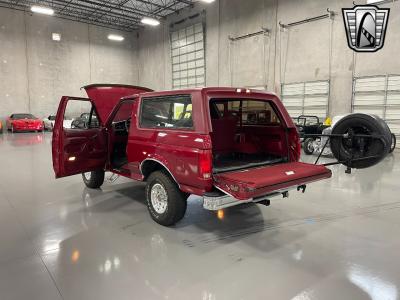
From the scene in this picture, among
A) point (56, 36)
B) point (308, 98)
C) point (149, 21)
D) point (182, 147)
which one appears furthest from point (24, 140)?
point (182, 147)

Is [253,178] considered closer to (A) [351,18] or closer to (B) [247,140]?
(B) [247,140]

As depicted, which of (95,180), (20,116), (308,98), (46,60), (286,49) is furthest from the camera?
(46,60)

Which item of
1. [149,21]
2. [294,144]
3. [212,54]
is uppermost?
[149,21]

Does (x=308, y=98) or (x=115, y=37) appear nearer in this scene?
(x=308, y=98)

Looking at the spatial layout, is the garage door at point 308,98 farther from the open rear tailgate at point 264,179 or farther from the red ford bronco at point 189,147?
the open rear tailgate at point 264,179

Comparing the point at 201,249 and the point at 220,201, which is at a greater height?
the point at 220,201

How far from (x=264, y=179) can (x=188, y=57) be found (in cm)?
1624

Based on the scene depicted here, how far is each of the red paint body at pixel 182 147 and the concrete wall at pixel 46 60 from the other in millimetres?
16892

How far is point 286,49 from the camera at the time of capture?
1277cm

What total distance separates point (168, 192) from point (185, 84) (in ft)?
52.0

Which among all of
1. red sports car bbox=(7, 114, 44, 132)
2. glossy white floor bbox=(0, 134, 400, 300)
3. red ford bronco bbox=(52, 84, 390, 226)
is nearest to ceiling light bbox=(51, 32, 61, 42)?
red sports car bbox=(7, 114, 44, 132)

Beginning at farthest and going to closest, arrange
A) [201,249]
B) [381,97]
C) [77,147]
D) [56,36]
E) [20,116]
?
1. [56,36]
2. [20,116]
3. [381,97]
4. [77,147]
5. [201,249]

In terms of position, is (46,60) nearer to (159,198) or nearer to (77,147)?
(77,147)

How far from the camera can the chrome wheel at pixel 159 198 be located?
3465 mm
